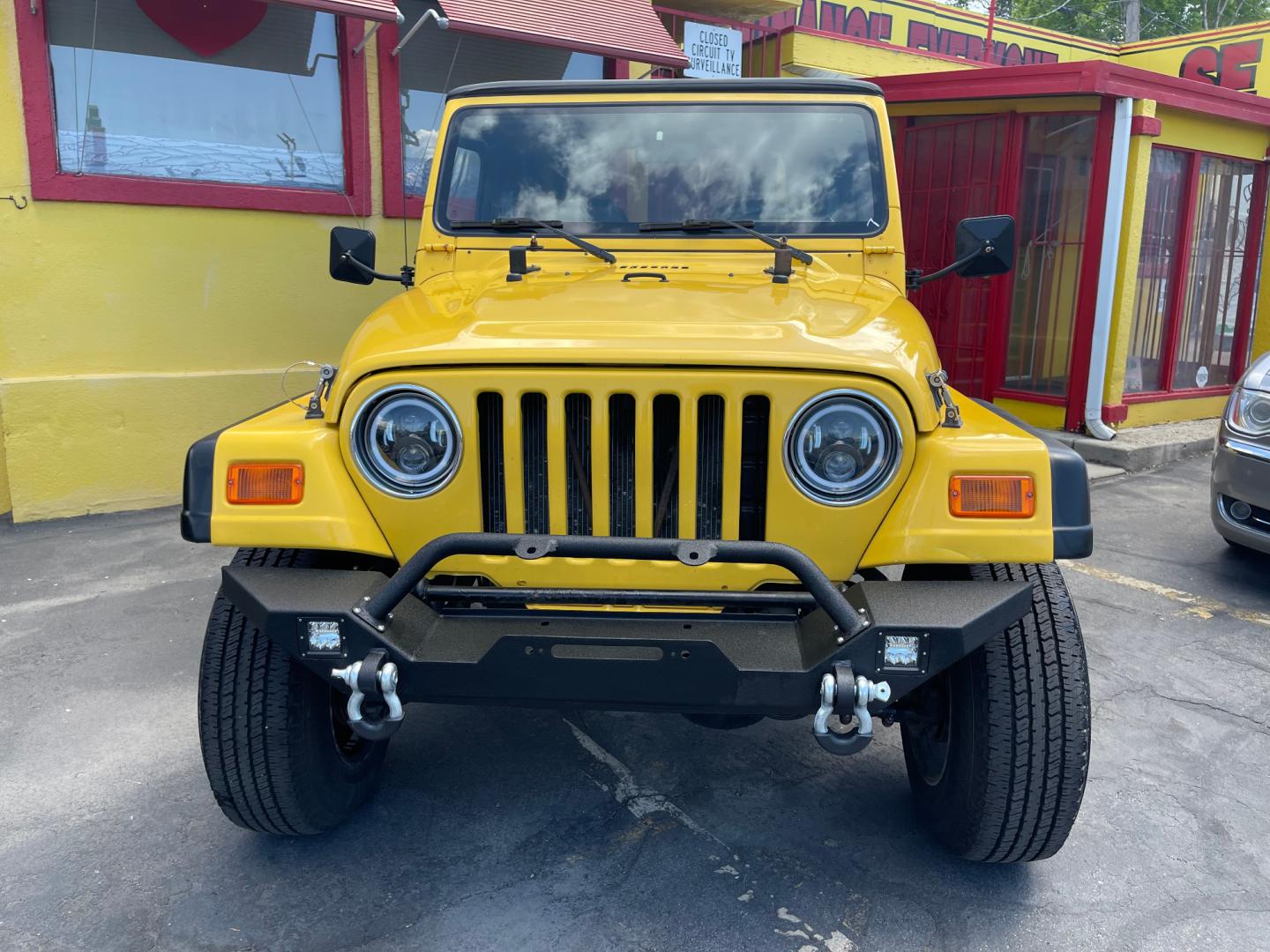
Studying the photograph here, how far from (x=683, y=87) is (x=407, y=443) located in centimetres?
189

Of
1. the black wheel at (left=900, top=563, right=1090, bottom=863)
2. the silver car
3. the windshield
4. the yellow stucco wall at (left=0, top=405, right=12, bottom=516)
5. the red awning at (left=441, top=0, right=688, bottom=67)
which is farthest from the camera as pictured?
the red awning at (left=441, top=0, right=688, bottom=67)

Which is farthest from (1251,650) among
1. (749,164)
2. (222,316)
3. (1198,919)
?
(222,316)

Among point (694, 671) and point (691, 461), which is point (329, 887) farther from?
point (691, 461)

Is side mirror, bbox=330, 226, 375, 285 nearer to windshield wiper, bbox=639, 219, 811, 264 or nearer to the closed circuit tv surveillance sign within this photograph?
windshield wiper, bbox=639, 219, 811, 264

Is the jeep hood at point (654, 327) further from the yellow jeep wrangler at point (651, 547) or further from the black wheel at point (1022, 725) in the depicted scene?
the black wheel at point (1022, 725)

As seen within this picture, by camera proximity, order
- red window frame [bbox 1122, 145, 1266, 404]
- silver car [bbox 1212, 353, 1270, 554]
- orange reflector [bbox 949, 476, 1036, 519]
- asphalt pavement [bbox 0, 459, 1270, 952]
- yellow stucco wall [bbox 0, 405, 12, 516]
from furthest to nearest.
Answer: red window frame [bbox 1122, 145, 1266, 404] < yellow stucco wall [bbox 0, 405, 12, 516] < silver car [bbox 1212, 353, 1270, 554] < asphalt pavement [bbox 0, 459, 1270, 952] < orange reflector [bbox 949, 476, 1036, 519]

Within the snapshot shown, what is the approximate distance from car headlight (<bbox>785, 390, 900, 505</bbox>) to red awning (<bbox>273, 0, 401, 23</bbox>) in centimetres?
471

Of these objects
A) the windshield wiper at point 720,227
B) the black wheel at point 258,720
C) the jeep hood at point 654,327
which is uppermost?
the windshield wiper at point 720,227

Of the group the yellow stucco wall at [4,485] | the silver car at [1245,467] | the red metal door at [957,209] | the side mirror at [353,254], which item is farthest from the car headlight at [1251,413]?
the yellow stucco wall at [4,485]

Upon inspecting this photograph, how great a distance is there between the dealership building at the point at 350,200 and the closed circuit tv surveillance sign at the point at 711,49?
21 millimetres

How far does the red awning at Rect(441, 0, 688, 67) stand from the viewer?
6375 mm

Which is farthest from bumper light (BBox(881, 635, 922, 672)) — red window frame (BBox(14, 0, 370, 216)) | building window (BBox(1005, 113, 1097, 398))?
building window (BBox(1005, 113, 1097, 398))

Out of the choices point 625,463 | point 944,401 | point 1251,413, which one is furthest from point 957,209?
point 625,463

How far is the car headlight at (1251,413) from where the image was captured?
454 cm
